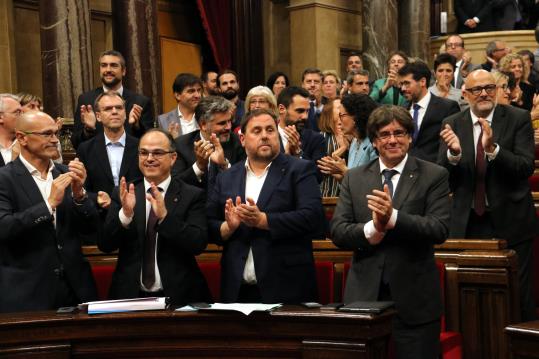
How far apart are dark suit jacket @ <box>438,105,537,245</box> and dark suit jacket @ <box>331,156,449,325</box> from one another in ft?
2.91

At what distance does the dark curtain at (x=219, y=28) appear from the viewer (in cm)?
861

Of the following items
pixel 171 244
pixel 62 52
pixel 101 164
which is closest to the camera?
pixel 171 244

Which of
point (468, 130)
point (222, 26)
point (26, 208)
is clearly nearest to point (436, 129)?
point (468, 130)

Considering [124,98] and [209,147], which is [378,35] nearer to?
[124,98]

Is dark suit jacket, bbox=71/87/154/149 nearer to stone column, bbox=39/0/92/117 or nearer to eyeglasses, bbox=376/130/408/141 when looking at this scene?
stone column, bbox=39/0/92/117

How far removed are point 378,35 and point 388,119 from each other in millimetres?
6431

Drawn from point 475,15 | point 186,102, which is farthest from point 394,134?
point 475,15

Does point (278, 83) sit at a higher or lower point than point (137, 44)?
lower

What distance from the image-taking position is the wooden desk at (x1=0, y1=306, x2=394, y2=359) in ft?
7.23

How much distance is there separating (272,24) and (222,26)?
2.91 feet

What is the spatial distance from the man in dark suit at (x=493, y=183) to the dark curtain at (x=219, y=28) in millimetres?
5411

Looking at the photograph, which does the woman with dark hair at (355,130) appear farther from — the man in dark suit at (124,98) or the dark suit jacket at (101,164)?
the man in dark suit at (124,98)

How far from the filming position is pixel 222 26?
28.7 ft

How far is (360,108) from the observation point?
3756 millimetres
